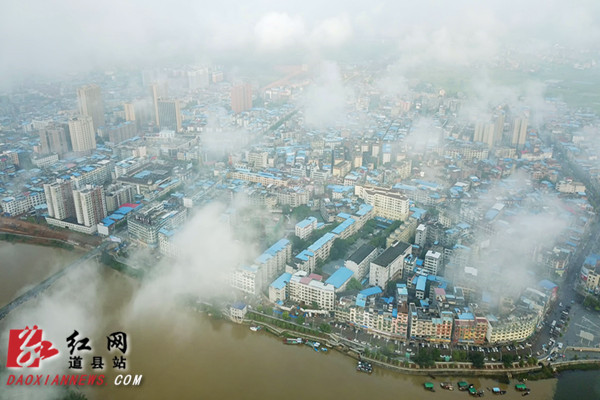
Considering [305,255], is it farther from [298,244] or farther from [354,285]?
[354,285]

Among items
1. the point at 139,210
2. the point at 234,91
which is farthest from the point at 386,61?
the point at 139,210

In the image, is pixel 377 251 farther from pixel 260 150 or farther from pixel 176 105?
pixel 176 105

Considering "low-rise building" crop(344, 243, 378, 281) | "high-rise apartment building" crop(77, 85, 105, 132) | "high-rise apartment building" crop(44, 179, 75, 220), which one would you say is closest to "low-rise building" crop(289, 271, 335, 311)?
"low-rise building" crop(344, 243, 378, 281)

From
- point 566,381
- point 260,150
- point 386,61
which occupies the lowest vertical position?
point 566,381

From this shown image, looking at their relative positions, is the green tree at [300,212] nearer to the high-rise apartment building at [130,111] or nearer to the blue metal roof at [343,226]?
the blue metal roof at [343,226]

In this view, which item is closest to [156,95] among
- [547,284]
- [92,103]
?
[92,103]

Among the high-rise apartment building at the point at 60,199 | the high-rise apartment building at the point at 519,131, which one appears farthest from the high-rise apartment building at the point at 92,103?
the high-rise apartment building at the point at 519,131

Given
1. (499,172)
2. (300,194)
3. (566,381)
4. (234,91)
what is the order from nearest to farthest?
(566,381) → (300,194) → (499,172) → (234,91)

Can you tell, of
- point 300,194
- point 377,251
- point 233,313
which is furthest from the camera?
point 300,194
